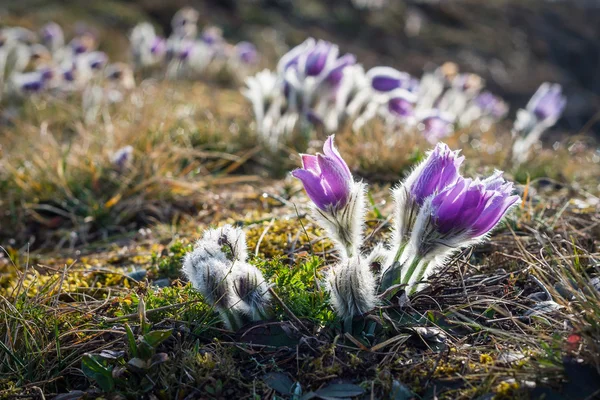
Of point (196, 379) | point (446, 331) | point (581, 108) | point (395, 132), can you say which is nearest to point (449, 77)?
point (395, 132)

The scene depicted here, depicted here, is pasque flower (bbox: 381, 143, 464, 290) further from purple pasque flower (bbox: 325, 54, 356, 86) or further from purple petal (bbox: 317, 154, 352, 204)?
purple pasque flower (bbox: 325, 54, 356, 86)

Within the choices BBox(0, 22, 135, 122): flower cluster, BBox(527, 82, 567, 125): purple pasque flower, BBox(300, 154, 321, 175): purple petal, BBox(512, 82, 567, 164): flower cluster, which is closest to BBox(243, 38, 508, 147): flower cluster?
BBox(512, 82, 567, 164): flower cluster

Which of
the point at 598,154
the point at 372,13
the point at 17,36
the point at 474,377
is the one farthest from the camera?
the point at 372,13

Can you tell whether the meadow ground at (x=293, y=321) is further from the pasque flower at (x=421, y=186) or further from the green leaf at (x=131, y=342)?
the pasque flower at (x=421, y=186)

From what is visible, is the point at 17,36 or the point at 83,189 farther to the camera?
the point at 17,36

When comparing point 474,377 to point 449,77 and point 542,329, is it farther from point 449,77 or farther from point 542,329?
point 449,77

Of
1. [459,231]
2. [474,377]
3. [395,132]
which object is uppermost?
[459,231]

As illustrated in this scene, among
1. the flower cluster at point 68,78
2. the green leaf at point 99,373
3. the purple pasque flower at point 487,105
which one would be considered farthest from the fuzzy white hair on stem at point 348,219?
the purple pasque flower at point 487,105
